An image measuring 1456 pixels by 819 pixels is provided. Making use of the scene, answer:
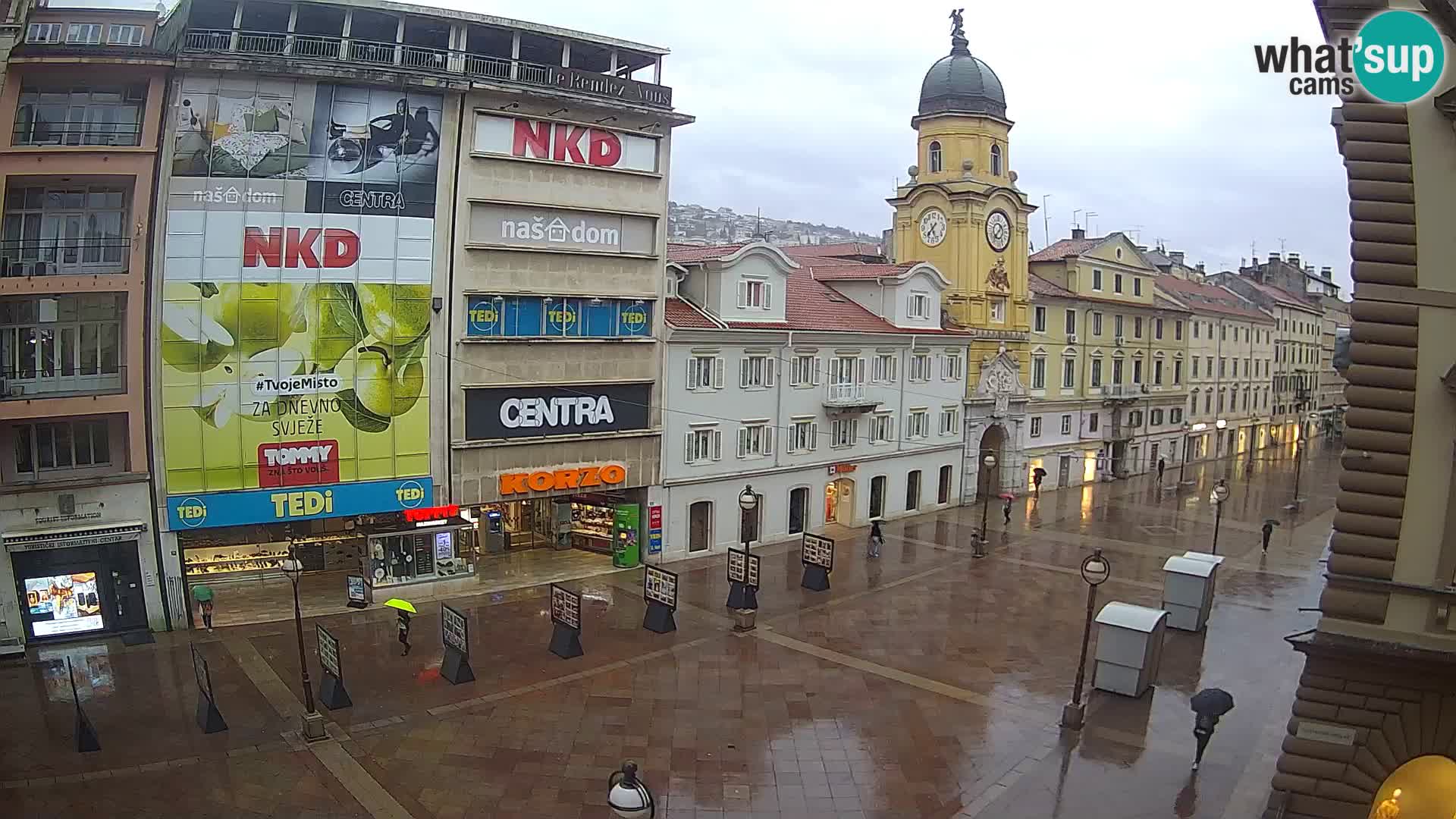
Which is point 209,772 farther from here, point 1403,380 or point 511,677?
point 1403,380

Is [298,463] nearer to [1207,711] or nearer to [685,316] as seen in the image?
[685,316]

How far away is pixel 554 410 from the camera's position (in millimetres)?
30609

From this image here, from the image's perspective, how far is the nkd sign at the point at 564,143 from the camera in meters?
28.5

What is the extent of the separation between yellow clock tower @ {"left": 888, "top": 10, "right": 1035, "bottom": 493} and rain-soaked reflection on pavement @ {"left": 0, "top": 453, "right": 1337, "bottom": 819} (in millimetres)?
17910

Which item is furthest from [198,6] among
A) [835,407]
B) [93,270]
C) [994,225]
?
[994,225]

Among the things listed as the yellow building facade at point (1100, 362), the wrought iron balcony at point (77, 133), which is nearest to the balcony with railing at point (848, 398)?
the yellow building facade at point (1100, 362)

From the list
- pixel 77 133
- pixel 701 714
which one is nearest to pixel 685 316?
pixel 701 714

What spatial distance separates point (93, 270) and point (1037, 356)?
136 feet

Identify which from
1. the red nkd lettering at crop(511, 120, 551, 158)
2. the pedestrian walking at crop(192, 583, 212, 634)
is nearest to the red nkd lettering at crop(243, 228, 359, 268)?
the red nkd lettering at crop(511, 120, 551, 158)

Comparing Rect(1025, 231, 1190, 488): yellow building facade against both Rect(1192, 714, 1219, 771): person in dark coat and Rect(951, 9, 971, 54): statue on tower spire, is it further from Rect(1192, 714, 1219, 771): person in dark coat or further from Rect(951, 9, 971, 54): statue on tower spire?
Rect(1192, 714, 1219, 771): person in dark coat

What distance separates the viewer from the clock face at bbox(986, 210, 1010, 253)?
4634cm

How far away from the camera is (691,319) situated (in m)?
34.2

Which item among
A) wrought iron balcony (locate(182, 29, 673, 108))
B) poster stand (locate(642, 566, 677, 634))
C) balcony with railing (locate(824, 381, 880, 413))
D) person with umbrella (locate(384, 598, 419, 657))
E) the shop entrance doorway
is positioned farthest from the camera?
the shop entrance doorway

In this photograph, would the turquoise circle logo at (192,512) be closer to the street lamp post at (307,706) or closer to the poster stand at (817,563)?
the street lamp post at (307,706)
